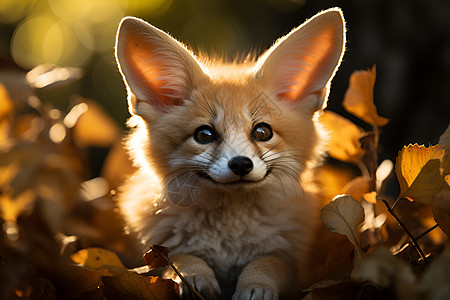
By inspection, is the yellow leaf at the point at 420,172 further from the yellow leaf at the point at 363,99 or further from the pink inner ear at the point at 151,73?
the pink inner ear at the point at 151,73

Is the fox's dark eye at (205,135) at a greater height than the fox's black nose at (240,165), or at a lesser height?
lesser

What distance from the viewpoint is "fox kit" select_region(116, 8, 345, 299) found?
3.37 feet

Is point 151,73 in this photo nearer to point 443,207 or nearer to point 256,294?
point 256,294

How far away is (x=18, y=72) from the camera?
137 centimetres

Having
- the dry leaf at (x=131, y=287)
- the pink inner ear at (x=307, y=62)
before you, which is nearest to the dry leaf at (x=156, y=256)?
the dry leaf at (x=131, y=287)

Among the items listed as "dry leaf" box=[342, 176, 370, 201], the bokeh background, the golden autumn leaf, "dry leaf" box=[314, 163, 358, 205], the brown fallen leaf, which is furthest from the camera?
the bokeh background

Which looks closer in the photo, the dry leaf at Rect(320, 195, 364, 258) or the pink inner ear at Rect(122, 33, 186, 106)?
the dry leaf at Rect(320, 195, 364, 258)

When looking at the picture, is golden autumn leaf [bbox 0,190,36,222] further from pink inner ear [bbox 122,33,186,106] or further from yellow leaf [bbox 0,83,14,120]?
pink inner ear [bbox 122,33,186,106]

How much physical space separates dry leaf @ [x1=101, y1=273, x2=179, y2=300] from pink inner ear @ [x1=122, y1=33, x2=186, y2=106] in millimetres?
553

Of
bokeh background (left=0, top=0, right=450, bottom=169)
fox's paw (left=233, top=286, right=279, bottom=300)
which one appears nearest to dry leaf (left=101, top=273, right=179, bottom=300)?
fox's paw (left=233, top=286, right=279, bottom=300)

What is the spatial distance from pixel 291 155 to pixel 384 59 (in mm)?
864

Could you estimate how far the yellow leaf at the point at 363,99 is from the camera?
1003mm

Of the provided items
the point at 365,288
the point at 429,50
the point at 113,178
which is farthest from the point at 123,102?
the point at 365,288

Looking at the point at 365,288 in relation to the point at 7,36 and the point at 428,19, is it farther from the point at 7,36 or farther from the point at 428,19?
the point at 7,36
